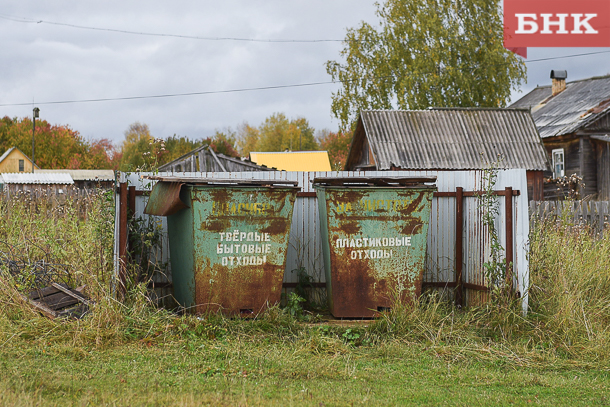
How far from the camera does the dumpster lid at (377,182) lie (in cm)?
659

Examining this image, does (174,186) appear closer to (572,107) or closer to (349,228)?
(349,228)

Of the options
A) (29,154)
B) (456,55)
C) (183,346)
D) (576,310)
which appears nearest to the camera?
(183,346)

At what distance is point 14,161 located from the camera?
61.2m

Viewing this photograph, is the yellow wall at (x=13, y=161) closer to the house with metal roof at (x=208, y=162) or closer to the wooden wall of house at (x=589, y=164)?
the house with metal roof at (x=208, y=162)

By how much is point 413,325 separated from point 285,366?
159cm

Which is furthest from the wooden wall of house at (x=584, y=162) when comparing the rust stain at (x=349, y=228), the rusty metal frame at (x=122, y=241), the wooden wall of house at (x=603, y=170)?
the rusty metal frame at (x=122, y=241)

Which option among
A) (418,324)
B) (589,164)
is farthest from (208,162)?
(418,324)

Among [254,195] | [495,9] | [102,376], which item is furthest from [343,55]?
[102,376]

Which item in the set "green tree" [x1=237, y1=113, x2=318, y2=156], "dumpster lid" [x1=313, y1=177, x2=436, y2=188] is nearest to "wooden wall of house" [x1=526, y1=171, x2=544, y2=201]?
"dumpster lid" [x1=313, y1=177, x2=436, y2=188]

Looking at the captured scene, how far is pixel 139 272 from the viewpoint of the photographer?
6.70 m

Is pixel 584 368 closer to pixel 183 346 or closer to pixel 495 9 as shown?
pixel 183 346

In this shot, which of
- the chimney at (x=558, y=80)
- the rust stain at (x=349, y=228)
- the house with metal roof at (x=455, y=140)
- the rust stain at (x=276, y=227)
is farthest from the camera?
the chimney at (x=558, y=80)

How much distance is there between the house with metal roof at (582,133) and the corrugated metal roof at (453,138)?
6.69 ft

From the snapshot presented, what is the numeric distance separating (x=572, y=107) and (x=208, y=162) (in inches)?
653
